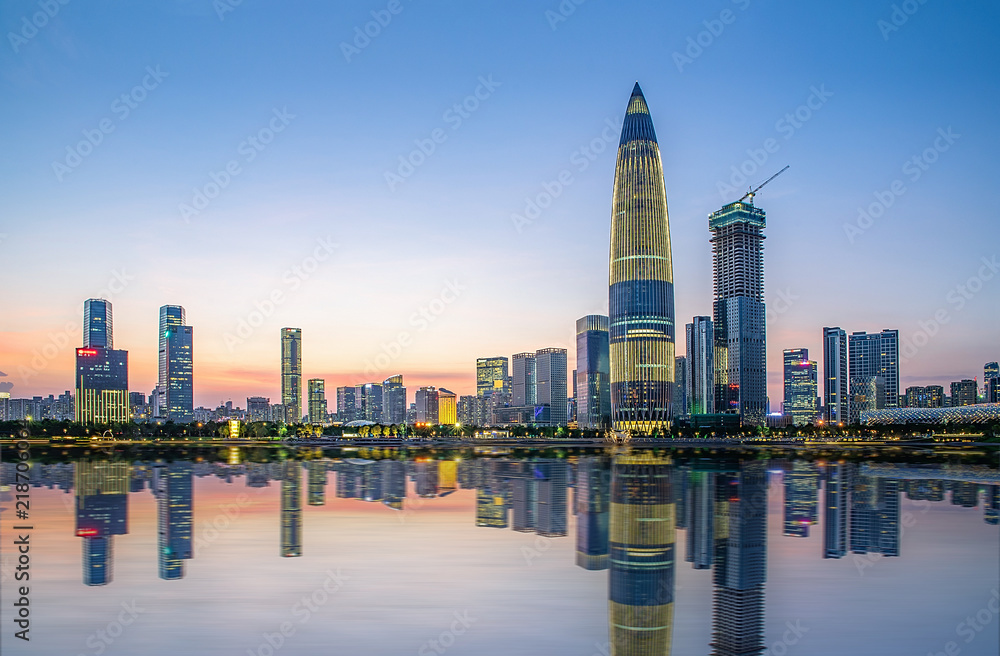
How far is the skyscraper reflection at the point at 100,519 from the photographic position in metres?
27.4

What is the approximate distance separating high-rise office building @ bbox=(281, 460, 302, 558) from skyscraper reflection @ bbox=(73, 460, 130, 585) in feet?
22.0

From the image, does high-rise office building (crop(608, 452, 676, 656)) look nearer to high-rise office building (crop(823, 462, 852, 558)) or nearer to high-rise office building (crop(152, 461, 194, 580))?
high-rise office building (crop(823, 462, 852, 558))

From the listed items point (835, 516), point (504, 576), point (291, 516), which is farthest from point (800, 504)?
point (291, 516)

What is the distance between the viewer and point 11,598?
23.5m

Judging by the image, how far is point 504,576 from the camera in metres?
26.6

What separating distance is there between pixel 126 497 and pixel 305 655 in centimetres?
3770

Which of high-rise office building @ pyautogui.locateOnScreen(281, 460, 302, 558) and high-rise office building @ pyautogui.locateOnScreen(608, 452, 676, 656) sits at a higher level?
high-rise office building @ pyautogui.locateOnScreen(608, 452, 676, 656)

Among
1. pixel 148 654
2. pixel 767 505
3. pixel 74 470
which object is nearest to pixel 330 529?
pixel 148 654

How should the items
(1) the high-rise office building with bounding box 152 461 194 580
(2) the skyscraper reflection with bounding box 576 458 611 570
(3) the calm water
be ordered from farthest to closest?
(2) the skyscraper reflection with bounding box 576 458 611 570 → (1) the high-rise office building with bounding box 152 461 194 580 → (3) the calm water

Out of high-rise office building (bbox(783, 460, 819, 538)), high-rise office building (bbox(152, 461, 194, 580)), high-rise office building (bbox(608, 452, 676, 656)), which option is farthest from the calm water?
high-rise office building (bbox(783, 460, 819, 538))

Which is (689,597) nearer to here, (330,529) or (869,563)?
(869,563)

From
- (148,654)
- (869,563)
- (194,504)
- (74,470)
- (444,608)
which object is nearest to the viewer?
(148,654)

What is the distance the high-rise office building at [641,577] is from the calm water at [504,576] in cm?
9

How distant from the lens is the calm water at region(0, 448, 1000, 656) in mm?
19781
